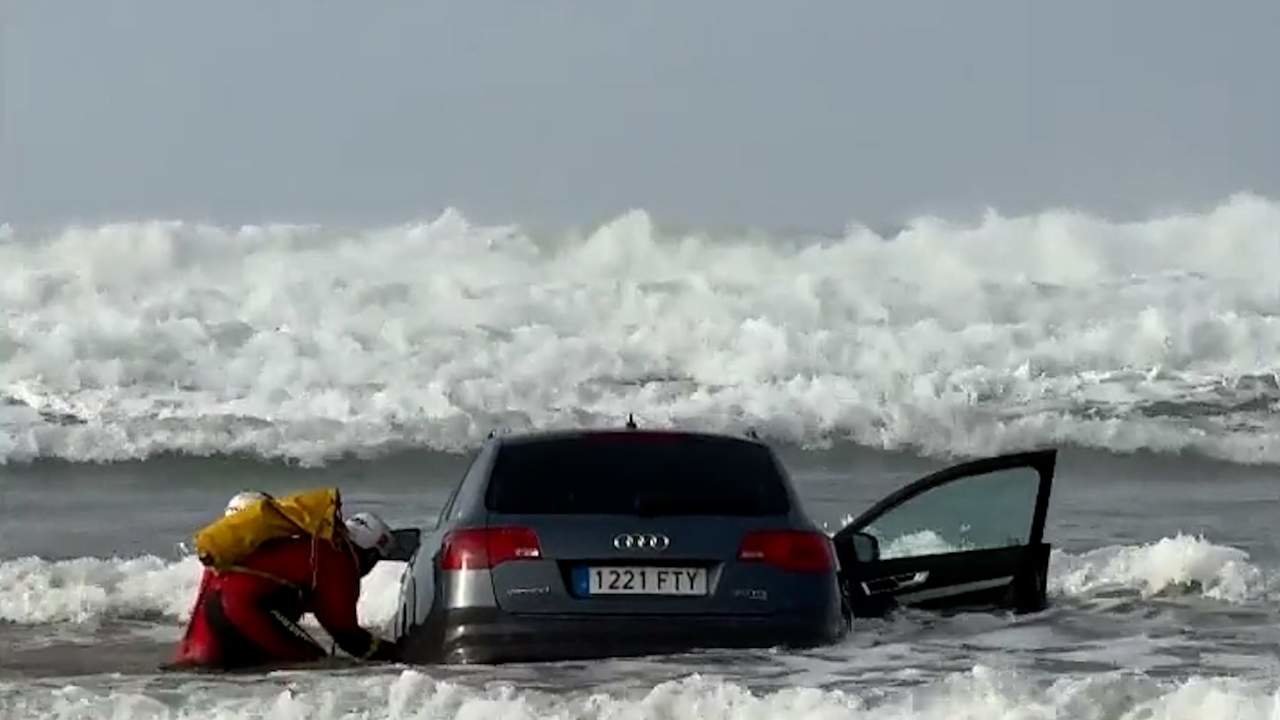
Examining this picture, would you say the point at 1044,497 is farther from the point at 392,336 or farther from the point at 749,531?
the point at 392,336

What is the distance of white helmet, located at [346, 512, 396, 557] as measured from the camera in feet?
32.1

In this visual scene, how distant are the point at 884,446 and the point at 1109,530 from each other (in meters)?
9.55

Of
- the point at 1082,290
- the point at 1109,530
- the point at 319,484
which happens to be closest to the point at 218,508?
the point at 319,484

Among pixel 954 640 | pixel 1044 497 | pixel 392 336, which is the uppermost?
pixel 392 336

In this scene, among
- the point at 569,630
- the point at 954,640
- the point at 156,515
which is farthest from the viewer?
the point at 156,515

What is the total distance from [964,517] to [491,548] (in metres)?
3.52

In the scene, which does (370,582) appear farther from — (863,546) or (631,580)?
(631,580)

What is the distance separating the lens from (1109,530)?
17172 millimetres

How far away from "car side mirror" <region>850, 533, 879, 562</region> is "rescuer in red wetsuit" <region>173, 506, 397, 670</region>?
243 cm

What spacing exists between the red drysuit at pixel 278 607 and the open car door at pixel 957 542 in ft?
8.30

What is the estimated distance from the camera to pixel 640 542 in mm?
8156

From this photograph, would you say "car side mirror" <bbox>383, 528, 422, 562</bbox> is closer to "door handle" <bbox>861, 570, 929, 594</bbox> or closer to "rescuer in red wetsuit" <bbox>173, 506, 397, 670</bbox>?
"rescuer in red wetsuit" <bbox>173, 506, 397, 670</bbox>

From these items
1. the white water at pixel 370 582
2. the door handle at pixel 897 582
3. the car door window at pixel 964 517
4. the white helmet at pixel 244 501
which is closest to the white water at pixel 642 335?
the white water at pixel 370 582

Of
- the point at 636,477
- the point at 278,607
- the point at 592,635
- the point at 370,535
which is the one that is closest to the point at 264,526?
the point at 278,607
